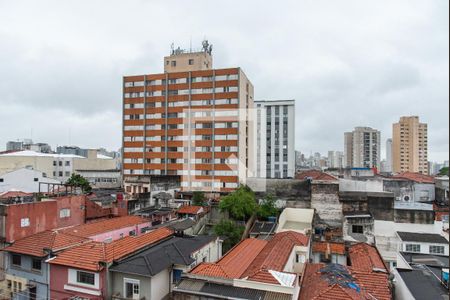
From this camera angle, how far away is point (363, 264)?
18828 millimetres

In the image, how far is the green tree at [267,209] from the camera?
31.1 m

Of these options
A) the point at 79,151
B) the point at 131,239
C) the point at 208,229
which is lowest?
the point at 208,229

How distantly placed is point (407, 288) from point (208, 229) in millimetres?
18066

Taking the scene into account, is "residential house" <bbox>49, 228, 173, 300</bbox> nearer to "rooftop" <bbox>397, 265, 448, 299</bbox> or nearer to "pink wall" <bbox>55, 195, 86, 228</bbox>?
"pink wall" <bbox>55, 195, 86, 228</bbox>

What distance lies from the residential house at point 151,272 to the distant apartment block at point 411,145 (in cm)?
9203

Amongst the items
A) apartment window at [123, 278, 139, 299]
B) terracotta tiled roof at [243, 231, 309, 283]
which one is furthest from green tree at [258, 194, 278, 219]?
apartment window at [123, 278, 139, 299]

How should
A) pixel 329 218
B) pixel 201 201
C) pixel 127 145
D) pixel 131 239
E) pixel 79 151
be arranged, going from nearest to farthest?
pixel 131 239, pixel 329 218, pixel 201 201, pixel 127 145, pixel 79 151

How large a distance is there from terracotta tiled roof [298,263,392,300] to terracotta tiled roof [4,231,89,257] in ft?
44.1

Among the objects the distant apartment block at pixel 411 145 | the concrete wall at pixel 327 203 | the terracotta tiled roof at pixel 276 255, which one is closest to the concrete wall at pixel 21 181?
the terracotta tiled roof at pixel 276 255

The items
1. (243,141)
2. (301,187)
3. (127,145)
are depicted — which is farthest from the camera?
(127,145)

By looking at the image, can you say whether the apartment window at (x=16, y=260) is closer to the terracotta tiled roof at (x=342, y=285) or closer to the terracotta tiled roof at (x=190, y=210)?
the terracotta tiled roof at (x=190, y=210)

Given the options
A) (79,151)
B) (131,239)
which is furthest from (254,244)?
(79,151)

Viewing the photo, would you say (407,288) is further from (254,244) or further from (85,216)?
(85,216)

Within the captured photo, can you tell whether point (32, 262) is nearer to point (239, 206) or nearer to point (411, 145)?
point (239, 206)
